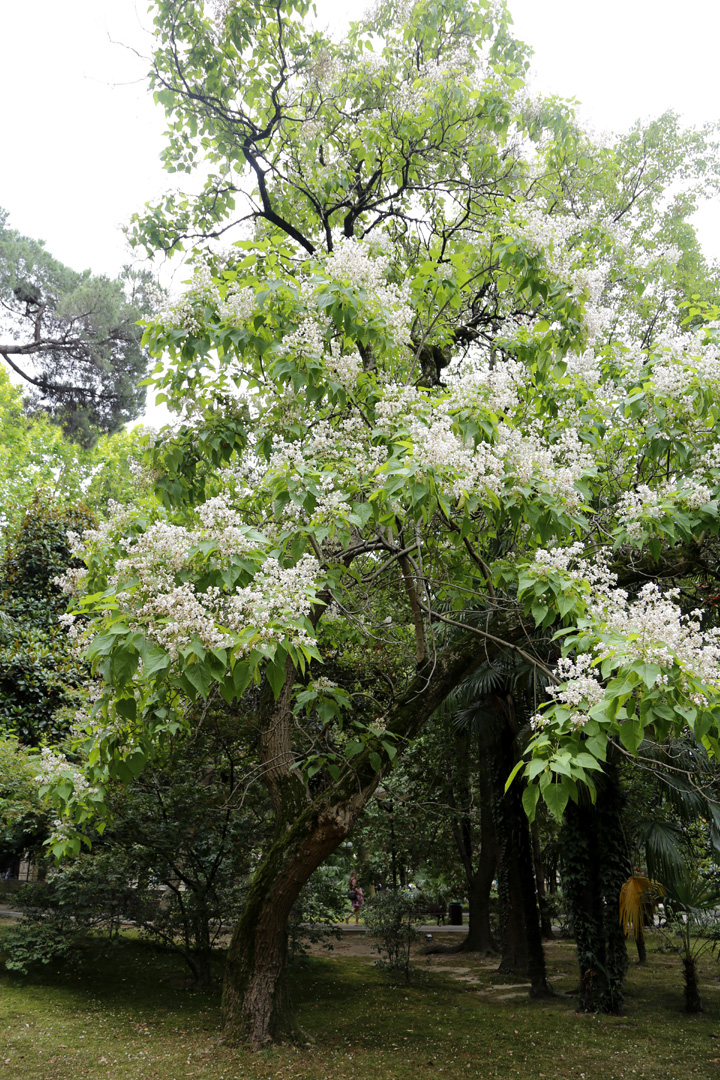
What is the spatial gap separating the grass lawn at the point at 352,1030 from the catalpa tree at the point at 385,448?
30.6 inches

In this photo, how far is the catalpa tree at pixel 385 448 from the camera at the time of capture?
2887 millimetres

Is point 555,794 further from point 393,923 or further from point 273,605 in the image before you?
point 393,923

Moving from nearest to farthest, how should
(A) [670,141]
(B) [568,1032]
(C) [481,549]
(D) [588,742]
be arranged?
1. (D) [588,742]
2. (C) [481,549]
3. (B) [568,1032]
4. (A) [670,141]

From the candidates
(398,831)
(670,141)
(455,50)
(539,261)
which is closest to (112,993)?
(398,831)

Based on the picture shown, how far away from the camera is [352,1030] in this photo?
23.1ft

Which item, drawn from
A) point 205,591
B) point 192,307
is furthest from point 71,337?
point 205,591

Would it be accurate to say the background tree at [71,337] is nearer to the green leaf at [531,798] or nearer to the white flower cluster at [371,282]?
the white flower cluster at [371,282]

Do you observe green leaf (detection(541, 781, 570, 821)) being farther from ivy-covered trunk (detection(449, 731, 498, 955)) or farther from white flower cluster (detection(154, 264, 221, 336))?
ivy-covered trunk (detection(449, 731, 498, 955))

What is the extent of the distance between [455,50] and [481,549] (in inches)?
190

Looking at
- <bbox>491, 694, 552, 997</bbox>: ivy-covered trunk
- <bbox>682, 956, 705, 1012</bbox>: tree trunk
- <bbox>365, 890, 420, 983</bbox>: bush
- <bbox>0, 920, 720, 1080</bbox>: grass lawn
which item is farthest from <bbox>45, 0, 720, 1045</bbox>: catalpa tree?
<bbox>682, 956, 705, 1012</bbox>: tree trunk

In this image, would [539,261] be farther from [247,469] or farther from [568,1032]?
[568,1032]

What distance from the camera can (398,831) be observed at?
10711 mm

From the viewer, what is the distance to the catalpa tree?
2.89 meters

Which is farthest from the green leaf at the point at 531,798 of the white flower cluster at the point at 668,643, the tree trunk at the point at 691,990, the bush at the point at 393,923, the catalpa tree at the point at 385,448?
the bush at the point at 393,923
